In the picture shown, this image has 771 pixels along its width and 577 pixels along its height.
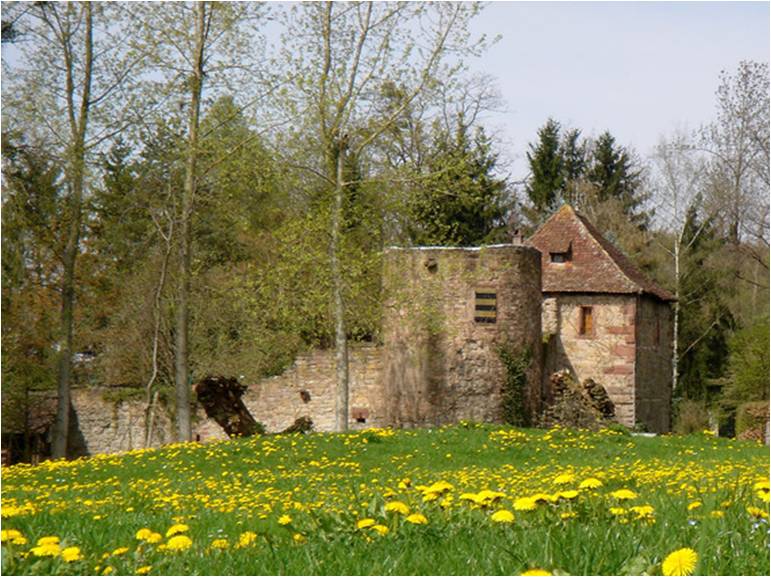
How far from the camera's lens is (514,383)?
1100 inches

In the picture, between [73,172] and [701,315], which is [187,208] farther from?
[701,315]

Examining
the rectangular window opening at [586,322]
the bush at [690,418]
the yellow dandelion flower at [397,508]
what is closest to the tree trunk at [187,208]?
the rectangular window opening at [586,322]

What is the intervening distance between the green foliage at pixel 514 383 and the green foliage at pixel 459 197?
9.43ft

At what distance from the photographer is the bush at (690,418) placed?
44.3m

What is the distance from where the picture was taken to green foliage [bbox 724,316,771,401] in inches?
1494

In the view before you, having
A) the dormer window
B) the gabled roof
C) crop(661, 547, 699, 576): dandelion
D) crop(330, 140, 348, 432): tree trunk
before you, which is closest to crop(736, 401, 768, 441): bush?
the gabled roof

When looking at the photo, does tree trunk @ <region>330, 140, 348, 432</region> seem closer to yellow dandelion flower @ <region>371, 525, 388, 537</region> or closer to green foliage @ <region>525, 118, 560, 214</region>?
yellow dandelion flower @ <region>371, 525, 388, 537</region>

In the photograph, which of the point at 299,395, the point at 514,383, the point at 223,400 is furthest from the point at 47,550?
the point at 299,395

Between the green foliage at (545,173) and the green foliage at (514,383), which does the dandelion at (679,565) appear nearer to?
the green foliage at (514,383)

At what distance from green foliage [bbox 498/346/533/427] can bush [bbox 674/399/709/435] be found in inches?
661

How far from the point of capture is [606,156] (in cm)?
5316

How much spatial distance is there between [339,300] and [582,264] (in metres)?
14.6

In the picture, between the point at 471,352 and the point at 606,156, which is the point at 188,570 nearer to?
the point at 471,352

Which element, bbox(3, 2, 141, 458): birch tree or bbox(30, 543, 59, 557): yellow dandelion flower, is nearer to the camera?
bbox(30, 543, 59, 557): yellow dandelion flower
